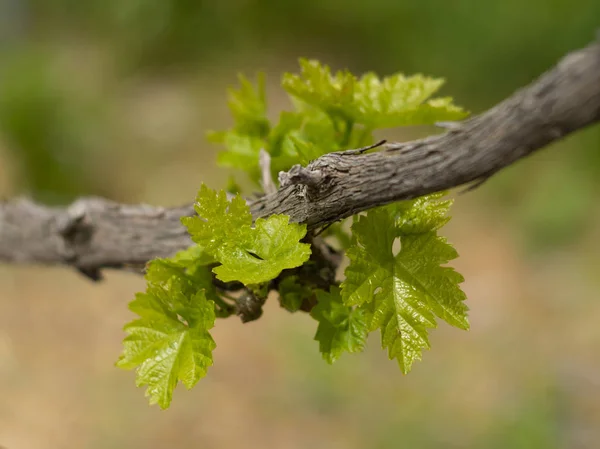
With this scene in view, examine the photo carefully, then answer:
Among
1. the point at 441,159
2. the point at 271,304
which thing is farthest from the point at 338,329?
the point at 271,304

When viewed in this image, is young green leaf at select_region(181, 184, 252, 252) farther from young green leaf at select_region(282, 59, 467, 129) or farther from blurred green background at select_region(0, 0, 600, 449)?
blurred green background at select_region(0, 0, 600, 449)

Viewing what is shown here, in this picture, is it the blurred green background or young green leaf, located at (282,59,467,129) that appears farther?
the blurred green background

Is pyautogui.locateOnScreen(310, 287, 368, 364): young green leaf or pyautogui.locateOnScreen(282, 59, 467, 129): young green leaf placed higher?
pyautogui.locateOnScreen(282, 59, 467, 129): young green leaf

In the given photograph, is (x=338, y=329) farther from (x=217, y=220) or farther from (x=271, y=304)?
(x=271, y=304)

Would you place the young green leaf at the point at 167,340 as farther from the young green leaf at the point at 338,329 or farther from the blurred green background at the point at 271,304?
the blurred green background at the point at 271,304

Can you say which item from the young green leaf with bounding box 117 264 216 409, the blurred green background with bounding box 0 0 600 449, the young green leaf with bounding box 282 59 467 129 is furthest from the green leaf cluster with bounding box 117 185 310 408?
the blurred green background with bounding box 0 0 600 449
